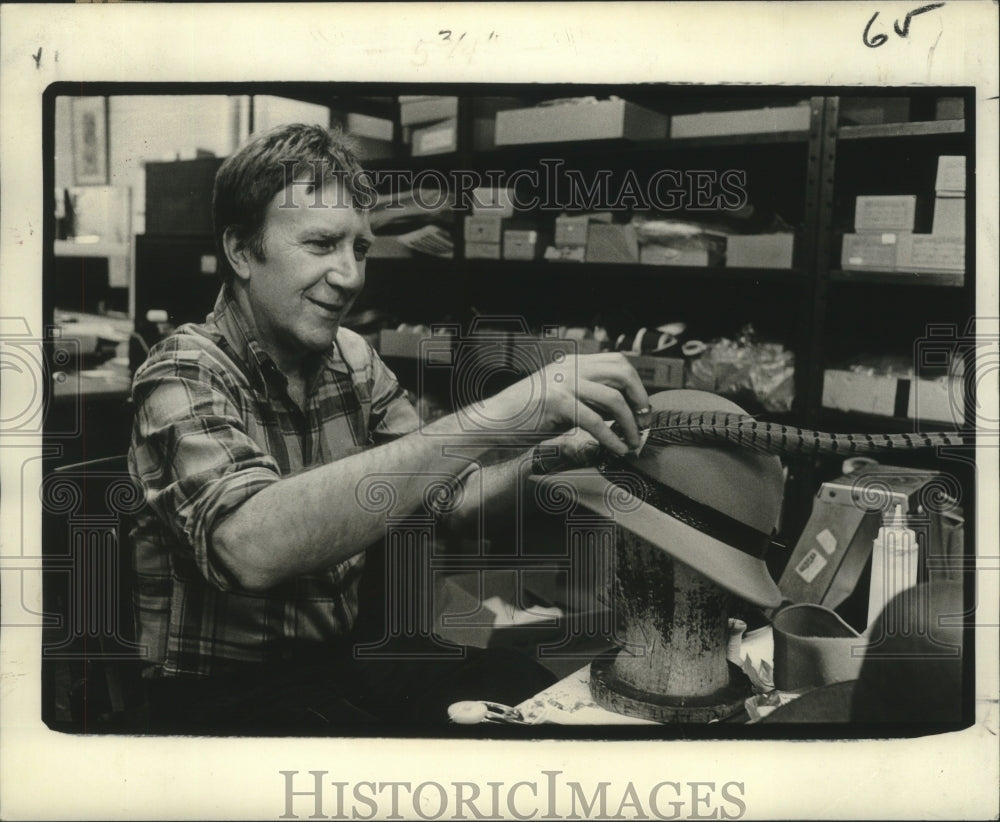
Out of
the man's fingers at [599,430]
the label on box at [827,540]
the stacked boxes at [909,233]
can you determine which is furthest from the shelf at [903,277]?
the man's fingers at [599,430]

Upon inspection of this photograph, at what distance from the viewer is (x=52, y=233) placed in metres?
1.60

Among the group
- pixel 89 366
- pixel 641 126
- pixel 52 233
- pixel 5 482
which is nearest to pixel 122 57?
pixel 52 233

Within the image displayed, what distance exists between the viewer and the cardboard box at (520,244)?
5.36ft

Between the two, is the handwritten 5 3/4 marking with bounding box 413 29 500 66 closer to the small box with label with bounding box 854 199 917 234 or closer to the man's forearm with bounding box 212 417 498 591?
the man's forearm with bounding box 212 417 498 591

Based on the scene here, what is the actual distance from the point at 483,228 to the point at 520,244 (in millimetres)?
80

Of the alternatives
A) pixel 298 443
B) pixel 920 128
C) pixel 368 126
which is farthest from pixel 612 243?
pixel 298 443

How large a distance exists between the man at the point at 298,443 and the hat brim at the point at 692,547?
10 centimetres

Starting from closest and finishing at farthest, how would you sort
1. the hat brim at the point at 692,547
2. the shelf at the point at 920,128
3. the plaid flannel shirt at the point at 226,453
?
the hat brim at the point at 692,547 → the plaid flannel shirt at the point at 226,453 → the shelf at the point at 920,128

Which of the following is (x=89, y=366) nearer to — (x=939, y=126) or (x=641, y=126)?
(x=641, y=126)

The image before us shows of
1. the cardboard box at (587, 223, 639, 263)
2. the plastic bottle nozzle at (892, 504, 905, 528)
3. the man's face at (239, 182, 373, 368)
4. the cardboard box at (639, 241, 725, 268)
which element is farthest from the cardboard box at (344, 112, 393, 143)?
the plastic bottle nozzle at (892, 504, 905, 528)

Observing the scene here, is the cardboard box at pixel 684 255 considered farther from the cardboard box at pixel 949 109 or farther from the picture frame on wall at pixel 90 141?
the picture frame on wall at pixel 90 141

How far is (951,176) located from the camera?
5.30ft

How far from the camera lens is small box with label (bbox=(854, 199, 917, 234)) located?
1652 mm

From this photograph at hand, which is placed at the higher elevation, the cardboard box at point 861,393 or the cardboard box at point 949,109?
the cardboard box at point 949,109
